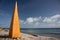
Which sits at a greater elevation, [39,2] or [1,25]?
[39,2]

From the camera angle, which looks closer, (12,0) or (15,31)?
(15,31)

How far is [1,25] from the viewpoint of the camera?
16.4ft

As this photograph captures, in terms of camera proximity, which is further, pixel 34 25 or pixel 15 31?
pixel 34 25

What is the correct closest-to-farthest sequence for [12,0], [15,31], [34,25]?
[15,31] → [12,0] → [34,25]

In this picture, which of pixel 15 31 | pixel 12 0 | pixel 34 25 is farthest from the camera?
pixel 34 25

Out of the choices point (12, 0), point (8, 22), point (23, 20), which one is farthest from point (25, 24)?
point (12, 0)

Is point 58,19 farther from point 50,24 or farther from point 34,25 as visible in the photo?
point 34,25

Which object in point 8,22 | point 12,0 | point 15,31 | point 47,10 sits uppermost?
point 12,0

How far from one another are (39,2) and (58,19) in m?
0.86

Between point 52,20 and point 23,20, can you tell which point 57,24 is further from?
point 23,20

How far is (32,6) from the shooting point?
4.93 meters

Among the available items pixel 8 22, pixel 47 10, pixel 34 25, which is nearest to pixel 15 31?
pixel 8 22

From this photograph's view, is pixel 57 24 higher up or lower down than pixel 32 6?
lower down

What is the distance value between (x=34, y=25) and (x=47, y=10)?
2.26 ft
